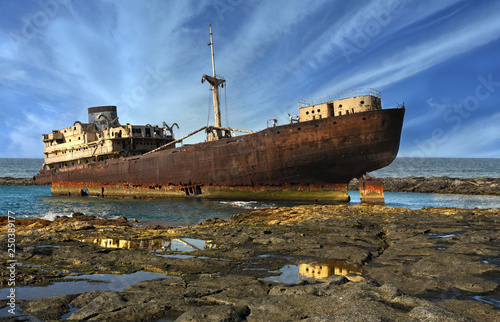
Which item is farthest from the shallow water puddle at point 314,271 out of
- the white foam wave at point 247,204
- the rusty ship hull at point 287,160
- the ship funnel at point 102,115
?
the ship funnel at point 102,115

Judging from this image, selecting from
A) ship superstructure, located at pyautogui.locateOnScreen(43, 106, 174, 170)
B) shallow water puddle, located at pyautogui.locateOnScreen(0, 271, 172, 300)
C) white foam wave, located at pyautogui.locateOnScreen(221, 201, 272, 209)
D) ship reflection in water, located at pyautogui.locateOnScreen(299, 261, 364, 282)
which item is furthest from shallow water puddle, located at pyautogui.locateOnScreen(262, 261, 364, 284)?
ship superstructure, located at pyautogui.locateOnScreen(43, 106, 174, 170)

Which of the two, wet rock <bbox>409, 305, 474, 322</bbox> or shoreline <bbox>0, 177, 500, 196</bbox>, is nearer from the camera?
wet rock <bbox>409, 305, 474, 322</bbox>

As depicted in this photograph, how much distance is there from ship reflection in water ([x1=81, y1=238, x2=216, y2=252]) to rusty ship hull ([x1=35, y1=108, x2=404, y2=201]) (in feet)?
46.0

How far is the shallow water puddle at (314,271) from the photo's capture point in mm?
5602

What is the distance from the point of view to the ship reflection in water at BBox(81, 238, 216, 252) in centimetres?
838

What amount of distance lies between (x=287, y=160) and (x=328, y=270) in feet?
54.4

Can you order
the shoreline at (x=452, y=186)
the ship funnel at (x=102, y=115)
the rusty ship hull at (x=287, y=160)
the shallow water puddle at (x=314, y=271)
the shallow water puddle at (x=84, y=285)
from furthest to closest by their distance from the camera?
the ship funnel at (x=102, y=115) < the shoreline at (x=452, y=186) < the rusty ship hull at (x=287, y=160) < the shallow water puddle at (x=314, y=271) < the shallow water puddle at (x=84, y=285)

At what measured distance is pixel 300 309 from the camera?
3934 mm

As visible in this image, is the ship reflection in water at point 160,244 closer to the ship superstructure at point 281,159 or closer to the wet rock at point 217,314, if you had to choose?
the wet rock at point 217,314

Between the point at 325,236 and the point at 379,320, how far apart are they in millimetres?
→ 5909

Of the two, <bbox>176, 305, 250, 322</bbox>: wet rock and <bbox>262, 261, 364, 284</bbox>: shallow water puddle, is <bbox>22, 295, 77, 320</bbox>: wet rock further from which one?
<bbox>262, 261, 364, 284</bbox>: shallow water puddle

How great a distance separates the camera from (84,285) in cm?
553

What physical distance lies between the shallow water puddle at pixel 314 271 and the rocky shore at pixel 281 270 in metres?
0.02

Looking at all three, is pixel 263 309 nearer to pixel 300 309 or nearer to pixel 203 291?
pixel 300 309
